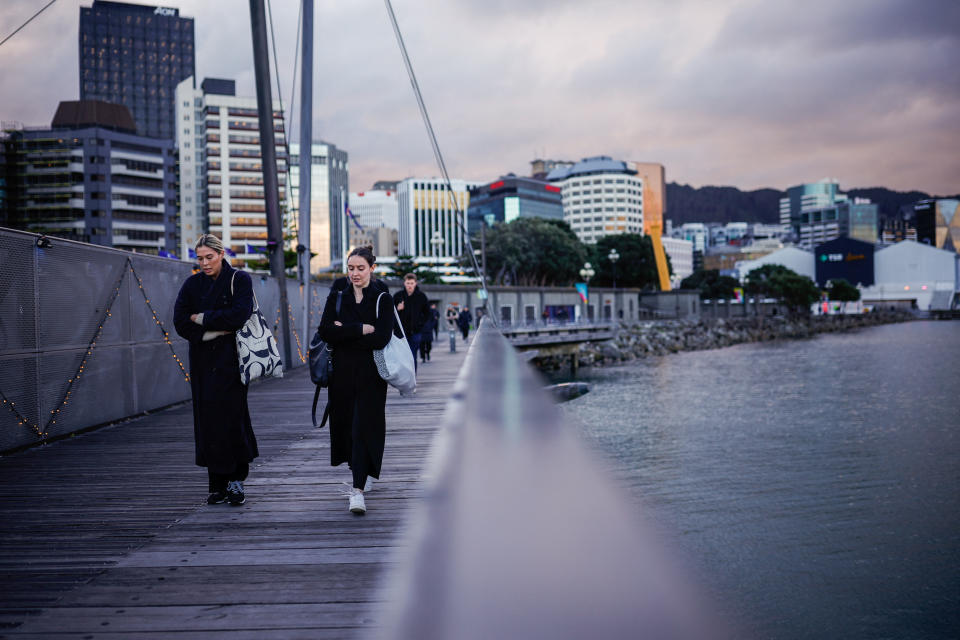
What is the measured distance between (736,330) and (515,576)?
84.1 metres

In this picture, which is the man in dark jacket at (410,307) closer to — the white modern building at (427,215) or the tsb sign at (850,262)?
the tsb sign at (850,262)

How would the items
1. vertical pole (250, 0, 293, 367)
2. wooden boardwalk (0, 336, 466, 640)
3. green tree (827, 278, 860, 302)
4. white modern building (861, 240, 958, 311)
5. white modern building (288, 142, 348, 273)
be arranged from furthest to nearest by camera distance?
white modern building (288, 142, 348, 273), white modern building (861, 240, 958, 311), green tree (827, 278, 860, 302), vertical pole (250, 0, 293, 367), wooden boardwalk (0, 336, 466, 640)

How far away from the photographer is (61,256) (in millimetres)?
8656

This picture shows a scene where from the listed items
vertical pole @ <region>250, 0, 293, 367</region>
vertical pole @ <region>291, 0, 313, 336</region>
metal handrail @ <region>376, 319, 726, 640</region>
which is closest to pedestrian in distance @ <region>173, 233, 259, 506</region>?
metal handrail @ <region>376, 319, 726, 640</region>

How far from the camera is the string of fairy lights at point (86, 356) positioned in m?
7.77

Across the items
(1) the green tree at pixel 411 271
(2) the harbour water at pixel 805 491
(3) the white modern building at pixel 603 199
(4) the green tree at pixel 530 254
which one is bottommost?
(2) the harbour water at pixel 805 491

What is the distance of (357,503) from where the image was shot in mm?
5172

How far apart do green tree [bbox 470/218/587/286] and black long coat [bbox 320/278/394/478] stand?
6817cm

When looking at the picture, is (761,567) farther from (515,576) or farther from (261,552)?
(515,576)

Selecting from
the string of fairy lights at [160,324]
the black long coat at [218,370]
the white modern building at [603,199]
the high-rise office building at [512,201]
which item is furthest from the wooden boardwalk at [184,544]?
the white modern building at [603,199]

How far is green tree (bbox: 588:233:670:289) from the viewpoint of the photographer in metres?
92.0

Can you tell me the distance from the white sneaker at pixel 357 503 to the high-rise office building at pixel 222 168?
11606cm

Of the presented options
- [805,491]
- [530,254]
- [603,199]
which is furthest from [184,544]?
[603,199]

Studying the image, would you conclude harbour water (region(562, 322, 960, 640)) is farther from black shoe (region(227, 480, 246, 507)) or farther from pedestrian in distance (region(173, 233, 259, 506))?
black shoe (region(227, 480, 246, 507))
